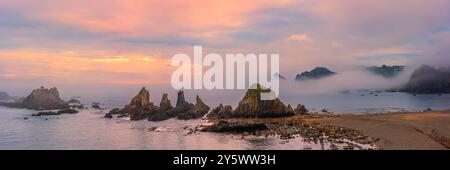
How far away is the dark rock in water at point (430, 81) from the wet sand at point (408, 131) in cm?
10693

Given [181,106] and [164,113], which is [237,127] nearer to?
Result: [164,113]

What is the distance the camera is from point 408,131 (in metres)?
41.0

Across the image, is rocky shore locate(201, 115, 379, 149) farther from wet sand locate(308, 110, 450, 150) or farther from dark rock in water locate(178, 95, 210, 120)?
dark rock in water locate(178, 95, 210, 120)

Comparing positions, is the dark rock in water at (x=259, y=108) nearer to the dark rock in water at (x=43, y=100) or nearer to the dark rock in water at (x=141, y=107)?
the dark rock in water at (x=141, y=107)

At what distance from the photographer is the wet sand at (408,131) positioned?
33500 millimetres

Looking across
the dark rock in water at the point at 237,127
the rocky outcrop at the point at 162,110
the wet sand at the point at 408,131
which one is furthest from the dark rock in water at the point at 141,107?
the wet sand at the point at 408,131

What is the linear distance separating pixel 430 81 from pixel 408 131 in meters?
129

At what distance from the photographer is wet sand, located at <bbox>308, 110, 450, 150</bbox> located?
33.5 m

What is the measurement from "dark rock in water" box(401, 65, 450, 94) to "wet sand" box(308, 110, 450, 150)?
107 meters

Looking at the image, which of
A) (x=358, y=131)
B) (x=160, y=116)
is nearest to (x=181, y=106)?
(x=160, y=116)

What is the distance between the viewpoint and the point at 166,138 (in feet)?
145

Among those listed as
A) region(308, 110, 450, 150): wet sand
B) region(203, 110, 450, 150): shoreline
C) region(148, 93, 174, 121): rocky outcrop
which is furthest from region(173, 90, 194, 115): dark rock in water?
region(308, 110, 450, 150): wet sand
